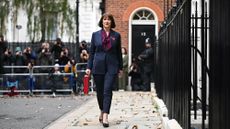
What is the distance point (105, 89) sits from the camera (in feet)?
35.2

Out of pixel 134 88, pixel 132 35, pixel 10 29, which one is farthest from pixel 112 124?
pixel 10 29

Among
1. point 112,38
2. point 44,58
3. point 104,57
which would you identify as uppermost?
point 112,38

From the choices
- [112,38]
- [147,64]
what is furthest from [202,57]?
[147,64]

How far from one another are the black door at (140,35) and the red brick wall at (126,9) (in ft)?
1.36

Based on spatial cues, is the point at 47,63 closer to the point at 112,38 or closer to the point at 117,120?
the point at 117,120

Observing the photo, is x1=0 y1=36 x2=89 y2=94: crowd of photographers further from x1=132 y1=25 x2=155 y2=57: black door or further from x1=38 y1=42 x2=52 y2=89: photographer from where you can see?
x1=132 y1=25 x2=155 y2=57: black door

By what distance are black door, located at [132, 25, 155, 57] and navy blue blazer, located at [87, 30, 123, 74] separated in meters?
19.0

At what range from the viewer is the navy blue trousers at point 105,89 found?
1065cm

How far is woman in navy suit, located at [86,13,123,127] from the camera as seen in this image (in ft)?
35.6

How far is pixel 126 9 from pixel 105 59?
19800 mm

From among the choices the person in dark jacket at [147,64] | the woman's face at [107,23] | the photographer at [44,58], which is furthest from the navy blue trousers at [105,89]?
the photographer at [44,58]

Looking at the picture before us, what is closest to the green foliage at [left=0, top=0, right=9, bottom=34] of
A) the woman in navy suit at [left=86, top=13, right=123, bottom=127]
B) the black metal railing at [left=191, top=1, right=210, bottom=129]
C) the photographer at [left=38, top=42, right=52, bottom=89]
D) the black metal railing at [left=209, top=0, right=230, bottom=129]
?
the photographer at [left=38, top=42, right=52, bottom=89]

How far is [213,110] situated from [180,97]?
8.81 feet

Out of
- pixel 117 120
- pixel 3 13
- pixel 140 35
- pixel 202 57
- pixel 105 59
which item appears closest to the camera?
pixel 202 57
